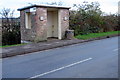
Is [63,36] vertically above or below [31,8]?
below

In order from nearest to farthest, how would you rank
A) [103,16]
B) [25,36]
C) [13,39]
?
1. [25,36]
2. [13,39]
3. [103,16]

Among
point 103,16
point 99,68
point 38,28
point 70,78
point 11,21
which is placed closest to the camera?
point 70,78

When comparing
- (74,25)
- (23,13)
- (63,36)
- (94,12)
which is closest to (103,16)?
(94,12)

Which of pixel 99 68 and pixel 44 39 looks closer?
pixel 99 68

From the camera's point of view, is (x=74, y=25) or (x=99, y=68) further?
(x=74, y=25)

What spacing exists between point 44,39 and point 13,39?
18.2 feet

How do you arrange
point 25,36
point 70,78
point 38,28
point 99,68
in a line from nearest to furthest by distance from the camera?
point 70,78 < point 99,68 < point 38,28 < point 25,36

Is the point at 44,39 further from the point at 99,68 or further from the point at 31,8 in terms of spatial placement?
the point at 99,68

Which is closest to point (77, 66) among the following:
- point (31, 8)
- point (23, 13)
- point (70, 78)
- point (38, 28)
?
point (70, 78)

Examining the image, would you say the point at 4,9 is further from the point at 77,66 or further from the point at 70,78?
the point at 70,78

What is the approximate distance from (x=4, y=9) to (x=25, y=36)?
19.1ft

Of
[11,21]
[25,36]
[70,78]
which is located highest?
[11,21]

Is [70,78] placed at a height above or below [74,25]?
below

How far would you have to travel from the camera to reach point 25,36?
60.0 feet
